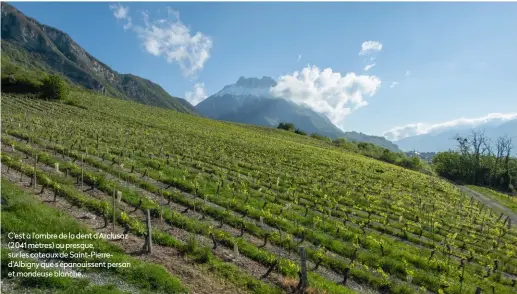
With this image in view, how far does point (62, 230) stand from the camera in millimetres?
15297

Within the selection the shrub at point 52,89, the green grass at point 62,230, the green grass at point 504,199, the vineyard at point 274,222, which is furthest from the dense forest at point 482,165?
the shrub at point 52,89

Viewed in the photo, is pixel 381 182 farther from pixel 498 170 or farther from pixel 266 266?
pixel 498 170

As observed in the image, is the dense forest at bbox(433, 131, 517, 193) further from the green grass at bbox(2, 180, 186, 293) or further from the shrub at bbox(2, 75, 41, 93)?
the shrub at bbox(2, 75, 41, 93)

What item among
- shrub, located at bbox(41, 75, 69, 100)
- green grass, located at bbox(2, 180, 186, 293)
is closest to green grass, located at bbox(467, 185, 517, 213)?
green grass, located at bbox(2, 180, 186, 293)

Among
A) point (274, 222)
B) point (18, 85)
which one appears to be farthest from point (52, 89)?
point (274, 222)

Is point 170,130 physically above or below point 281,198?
above

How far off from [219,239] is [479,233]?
2655 centimetres

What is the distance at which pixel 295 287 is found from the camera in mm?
15047

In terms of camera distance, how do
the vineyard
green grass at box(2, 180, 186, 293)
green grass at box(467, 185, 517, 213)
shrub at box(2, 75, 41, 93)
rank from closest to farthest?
1. green grass at box(2, 180, 186, 293)
2. the vineyard
3. green grass at box(467, 185, 517, 213)
4. shrub at box(2, 75, 41, 93)

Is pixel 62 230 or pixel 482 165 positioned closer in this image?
pixel 62 230

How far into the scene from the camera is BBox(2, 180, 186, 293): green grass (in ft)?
42.9

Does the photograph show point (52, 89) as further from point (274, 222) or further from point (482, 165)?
point (482, 165)

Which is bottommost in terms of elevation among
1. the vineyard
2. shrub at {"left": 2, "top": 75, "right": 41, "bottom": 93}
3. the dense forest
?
the vineyard

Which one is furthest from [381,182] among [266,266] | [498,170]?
[498,170]
